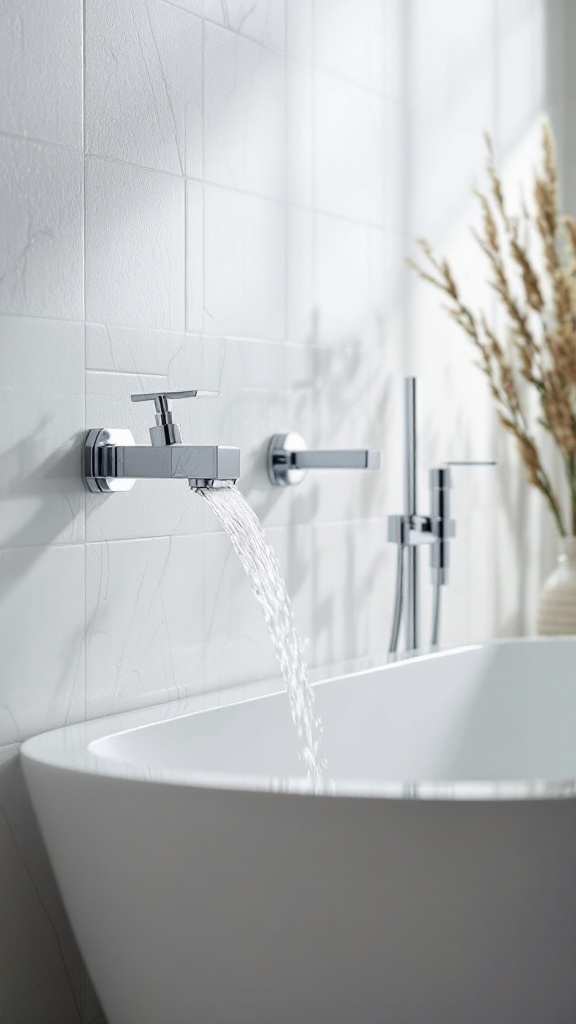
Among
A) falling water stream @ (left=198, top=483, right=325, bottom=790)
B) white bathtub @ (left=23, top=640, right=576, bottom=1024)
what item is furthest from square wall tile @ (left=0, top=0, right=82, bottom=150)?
white bathtub @ (left=23, top=640, right=576, bottom=1024)

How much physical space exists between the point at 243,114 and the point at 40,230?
491 millimetres

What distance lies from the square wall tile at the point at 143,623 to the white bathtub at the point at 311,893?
0.24 meters

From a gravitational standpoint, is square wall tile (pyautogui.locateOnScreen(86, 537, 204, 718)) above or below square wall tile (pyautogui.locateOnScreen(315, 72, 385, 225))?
below

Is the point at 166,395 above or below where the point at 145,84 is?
below

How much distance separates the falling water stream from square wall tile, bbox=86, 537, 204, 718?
9cm

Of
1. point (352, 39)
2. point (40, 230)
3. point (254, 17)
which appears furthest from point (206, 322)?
point (352, 39)

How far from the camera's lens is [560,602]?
2.47 m

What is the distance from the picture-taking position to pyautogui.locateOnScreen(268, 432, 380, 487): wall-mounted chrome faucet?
181cm

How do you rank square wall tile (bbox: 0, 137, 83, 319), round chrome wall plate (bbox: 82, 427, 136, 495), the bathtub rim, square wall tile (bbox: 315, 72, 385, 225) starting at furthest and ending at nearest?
1. square wall tile (bbox: 315, 72, 385, 225)
2. round chrome wall plate (bbox: 82, 427, 136, 495)
3. square wall tile (bbox: 0, 137, 83, 319)
4. the bathtub rim

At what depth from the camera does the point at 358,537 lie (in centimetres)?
209

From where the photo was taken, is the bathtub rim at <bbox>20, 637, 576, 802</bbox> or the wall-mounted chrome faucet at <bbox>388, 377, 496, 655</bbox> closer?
the bathtub rim at <bbox>20, 637, 576, 802</bbox>

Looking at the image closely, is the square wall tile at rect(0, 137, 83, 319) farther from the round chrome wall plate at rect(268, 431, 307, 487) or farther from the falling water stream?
the round chrome wall plate at rect(268, 431, 307, 487)

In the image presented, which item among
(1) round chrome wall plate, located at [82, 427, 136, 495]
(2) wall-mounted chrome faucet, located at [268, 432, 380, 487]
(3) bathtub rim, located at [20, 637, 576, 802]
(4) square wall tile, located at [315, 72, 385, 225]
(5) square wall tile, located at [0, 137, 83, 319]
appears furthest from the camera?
(4) square wall tile, located at [315, 72, 385, 225]

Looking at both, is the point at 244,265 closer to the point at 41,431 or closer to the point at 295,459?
the point at 295,459
